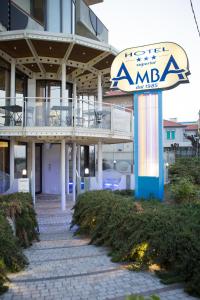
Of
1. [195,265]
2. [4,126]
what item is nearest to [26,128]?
[4,126]

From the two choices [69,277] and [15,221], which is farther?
[15,221]

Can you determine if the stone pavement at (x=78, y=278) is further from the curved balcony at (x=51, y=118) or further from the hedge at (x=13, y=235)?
the curved balcony at (x=51, y=118)

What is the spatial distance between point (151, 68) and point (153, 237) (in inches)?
210

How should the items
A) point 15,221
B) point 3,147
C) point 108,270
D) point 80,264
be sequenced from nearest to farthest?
1. point 108,270
2. point 80,264
3. point 15,221
4. point 3,147

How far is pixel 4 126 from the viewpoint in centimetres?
1310

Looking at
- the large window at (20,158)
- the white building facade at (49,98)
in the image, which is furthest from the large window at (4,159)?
the large window at (20,158)

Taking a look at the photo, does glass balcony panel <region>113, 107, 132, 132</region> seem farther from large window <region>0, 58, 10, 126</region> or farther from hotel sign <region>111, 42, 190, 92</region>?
large window <region>0, 58, 10, 126</region>

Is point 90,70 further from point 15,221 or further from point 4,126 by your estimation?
point 15,221

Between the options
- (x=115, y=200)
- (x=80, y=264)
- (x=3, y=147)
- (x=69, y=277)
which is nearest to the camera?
(x=69, y=277)

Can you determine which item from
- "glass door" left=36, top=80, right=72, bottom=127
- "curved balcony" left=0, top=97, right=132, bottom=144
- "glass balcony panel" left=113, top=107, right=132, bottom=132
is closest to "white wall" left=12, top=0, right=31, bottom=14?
"curved balcony" left=0, top=97, right=132, bottom=144

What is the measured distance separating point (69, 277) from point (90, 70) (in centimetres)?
1280

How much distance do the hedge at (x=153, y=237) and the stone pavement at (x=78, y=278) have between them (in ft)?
0.75

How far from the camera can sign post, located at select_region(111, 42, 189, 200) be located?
901cm

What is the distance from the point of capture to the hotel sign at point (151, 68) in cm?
895
